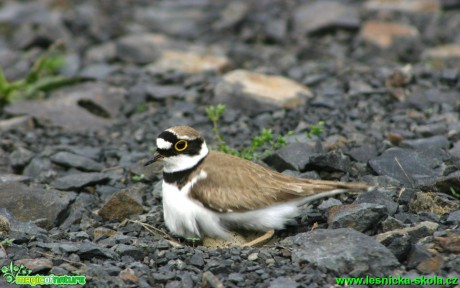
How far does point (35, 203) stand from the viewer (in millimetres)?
7082

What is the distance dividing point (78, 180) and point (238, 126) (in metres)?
2.38

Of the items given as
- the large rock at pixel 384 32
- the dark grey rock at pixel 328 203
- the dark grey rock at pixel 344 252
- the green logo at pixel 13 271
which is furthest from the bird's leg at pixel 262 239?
the large rock at pixel 384 32

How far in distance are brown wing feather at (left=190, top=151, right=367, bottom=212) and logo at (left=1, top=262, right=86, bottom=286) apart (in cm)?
143

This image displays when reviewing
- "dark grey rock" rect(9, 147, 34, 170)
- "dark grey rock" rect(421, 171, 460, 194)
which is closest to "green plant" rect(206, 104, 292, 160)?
"dark grey rock" rect(421, 171, 460, 194)

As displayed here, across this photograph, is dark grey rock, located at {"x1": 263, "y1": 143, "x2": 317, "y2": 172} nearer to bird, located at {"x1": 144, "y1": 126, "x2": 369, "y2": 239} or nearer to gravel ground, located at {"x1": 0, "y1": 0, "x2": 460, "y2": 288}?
gravel ground, located at {"x1": 0, "y1": 0, "x2": 460, "y2": 288}

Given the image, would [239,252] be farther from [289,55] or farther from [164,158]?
[289,55]

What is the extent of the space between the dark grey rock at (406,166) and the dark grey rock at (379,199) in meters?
0.56

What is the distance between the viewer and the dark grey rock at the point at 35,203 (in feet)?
22.9

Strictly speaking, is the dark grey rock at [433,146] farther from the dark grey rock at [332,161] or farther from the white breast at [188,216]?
the white breast at [188,216]

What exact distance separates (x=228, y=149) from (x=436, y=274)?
3.32 meters

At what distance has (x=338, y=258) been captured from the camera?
5605mm

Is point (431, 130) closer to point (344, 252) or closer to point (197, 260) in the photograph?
point (344, 252)

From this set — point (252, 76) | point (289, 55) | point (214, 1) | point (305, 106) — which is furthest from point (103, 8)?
point (305, 106)

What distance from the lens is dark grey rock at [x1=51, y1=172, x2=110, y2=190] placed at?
7.90 m
